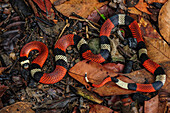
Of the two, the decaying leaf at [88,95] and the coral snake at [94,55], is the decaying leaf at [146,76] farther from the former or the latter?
the decaying leaf at [88,95]

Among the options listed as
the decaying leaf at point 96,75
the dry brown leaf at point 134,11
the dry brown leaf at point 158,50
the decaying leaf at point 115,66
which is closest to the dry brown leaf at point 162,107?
the decaying leaf at point 96,75

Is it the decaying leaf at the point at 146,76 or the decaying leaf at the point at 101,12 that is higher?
the decaying leaf at the point at 101,12

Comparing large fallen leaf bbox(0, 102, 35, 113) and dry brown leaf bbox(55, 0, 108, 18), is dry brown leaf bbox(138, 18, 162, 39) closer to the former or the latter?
dry brown leaf bbox(55, 0, 108, 18)

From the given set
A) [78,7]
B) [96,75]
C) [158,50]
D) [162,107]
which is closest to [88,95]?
[96,75]

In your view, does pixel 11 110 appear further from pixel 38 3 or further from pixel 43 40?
pixel 38 3

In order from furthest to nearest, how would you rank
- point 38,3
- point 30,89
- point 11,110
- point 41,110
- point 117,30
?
point 117,30, point 38,3, point 30,89, point 41,110, point 11,110

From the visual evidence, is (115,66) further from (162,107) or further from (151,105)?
(162,107)

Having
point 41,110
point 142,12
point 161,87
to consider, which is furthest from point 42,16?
point 161,87
